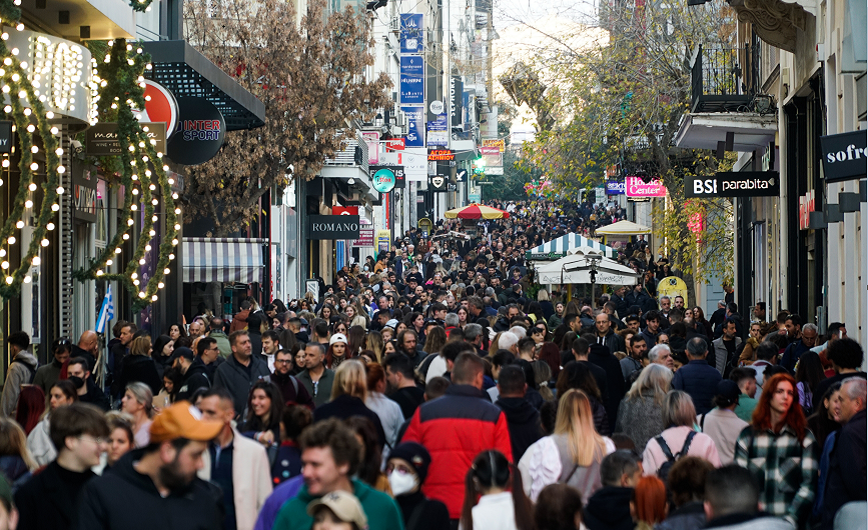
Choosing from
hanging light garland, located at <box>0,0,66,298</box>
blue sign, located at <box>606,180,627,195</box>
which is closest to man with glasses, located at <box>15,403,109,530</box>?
hanging light garland, located at <box>0,0,66,298</box>

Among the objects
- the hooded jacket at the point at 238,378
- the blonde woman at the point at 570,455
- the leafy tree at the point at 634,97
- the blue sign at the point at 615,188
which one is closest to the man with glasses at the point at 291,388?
the hooded jacket at the point at 238,378

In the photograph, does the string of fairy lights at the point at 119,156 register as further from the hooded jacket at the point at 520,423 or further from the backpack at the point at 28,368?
the hooded jacket at the point at 520,423

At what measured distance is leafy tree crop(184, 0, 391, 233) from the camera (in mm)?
26969

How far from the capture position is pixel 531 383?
1070 centimetres

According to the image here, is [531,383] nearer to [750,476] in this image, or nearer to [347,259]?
[750,476]

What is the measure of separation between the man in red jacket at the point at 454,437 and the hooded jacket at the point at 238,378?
3.39 metres

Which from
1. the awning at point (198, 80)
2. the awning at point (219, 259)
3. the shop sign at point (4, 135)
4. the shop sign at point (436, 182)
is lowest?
the awning at point (219, 259)

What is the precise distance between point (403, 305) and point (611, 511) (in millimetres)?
17998

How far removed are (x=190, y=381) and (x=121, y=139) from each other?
5705 millimetres

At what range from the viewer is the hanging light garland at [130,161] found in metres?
15.4

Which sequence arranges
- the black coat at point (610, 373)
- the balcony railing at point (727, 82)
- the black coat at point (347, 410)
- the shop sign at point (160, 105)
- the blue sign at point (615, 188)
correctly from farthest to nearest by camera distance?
the blue sign at point (615, 188), the balcony railing at point (727, 82), the shop sign at point (160, 105), the black coat at point (610, 373), the black coat at point (347, 410)

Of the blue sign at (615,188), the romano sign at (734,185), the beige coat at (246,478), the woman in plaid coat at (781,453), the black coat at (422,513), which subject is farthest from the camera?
the blue sign at (615,188)

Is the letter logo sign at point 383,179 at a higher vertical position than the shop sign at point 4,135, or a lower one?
higher

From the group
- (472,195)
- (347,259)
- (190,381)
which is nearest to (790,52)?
(190,381)
